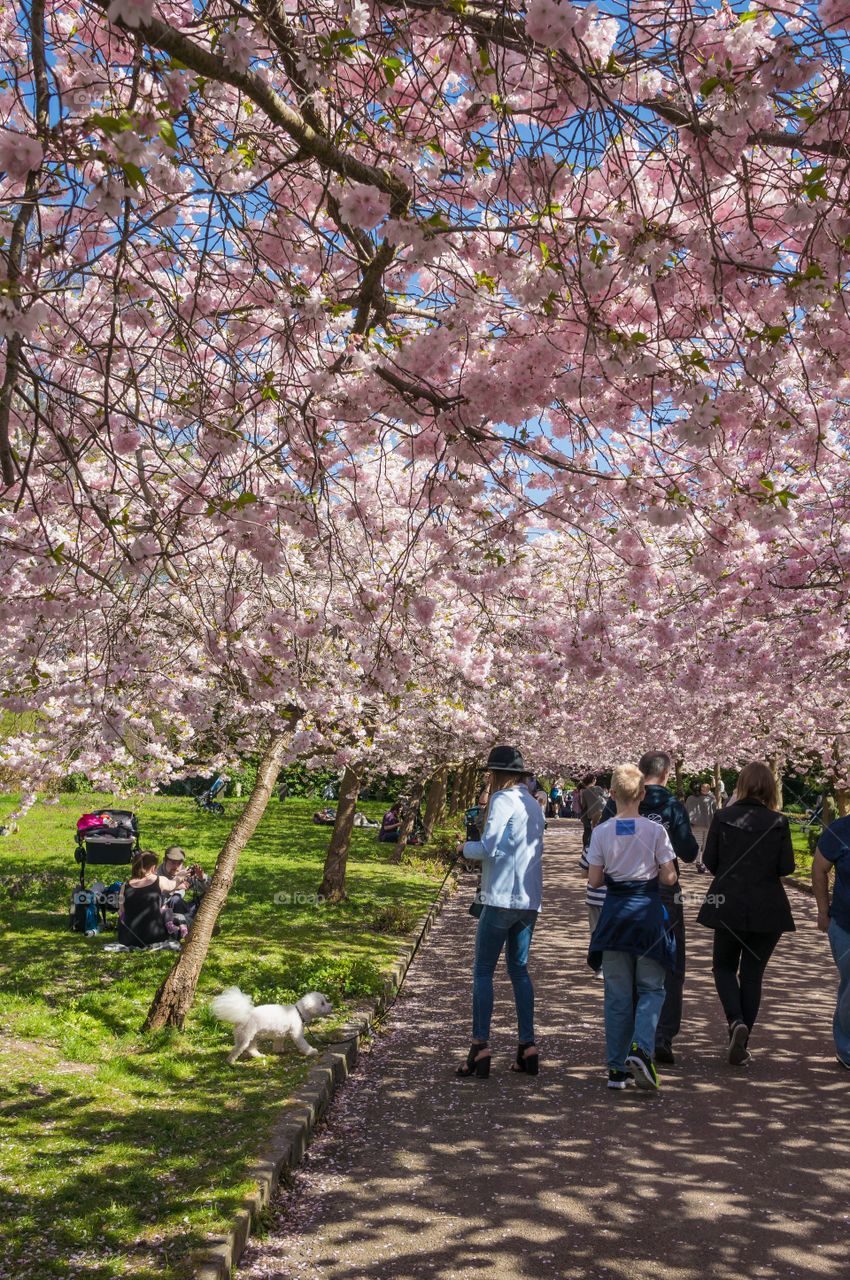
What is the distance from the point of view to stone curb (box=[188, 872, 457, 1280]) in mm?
3576

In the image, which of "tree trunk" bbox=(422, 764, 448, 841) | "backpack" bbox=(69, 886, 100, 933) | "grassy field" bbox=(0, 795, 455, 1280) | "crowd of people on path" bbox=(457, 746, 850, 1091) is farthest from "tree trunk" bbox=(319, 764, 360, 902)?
"tree trunk" bbox=(422, 764, 448, 841)

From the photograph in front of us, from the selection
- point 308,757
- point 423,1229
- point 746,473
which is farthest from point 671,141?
point 308,757

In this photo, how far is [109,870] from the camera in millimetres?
17797

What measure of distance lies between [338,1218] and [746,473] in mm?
5148

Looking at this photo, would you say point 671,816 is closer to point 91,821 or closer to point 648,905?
point 648,905

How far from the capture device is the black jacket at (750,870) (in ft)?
20.5

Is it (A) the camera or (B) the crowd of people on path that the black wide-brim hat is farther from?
(A) the camera

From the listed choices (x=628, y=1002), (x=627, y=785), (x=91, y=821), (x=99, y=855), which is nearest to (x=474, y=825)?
(x=627, y=785)

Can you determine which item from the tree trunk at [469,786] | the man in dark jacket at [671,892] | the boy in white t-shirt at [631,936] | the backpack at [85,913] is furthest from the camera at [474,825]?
the tree trunk at [469,786]

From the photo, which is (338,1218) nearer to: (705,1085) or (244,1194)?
(244,1194)

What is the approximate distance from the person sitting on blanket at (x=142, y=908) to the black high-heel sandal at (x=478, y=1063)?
522 centimetres

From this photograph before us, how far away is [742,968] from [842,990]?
2.14 ft

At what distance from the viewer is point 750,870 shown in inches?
249

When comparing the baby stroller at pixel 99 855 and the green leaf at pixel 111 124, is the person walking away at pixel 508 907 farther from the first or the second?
the baby stroller at pixel 99 855
